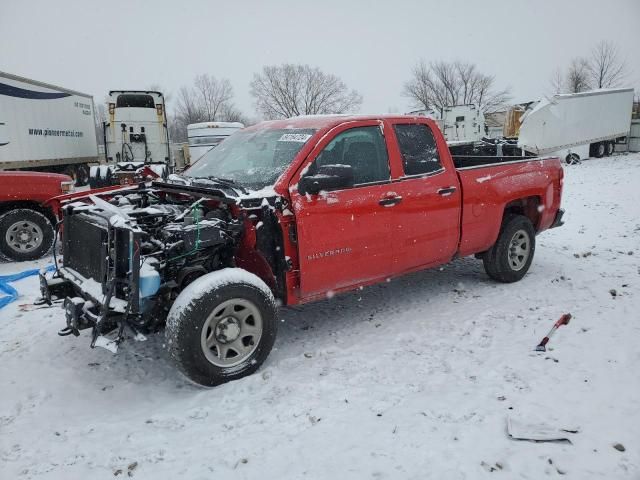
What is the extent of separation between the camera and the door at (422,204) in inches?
178

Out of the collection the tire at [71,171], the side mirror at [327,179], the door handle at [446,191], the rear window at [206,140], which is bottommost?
the door handle at [446,191]

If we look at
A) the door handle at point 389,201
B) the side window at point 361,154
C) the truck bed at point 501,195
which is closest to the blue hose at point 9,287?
the side window at point 361,154

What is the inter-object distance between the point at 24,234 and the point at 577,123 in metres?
23.1

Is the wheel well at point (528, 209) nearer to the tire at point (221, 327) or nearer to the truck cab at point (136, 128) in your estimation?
the tire at point (221, 327)

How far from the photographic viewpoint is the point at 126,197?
15.1ft


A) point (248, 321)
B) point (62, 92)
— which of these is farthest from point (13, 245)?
point (62, 92)

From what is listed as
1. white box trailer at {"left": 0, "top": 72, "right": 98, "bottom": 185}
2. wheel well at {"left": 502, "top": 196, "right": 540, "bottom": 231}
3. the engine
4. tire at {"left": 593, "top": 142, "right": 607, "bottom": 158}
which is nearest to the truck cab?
white box trailer at {"left": 0, "top": 72, "right": 98, "bottom": 185}

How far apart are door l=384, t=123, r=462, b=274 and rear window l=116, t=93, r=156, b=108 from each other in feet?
47.8

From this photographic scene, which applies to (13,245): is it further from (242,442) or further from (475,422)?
(475,422)

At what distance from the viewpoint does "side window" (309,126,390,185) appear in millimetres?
4203

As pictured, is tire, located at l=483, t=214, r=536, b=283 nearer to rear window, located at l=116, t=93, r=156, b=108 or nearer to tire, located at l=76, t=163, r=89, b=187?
rear window, located at l=116, t=93, r=156, b=108

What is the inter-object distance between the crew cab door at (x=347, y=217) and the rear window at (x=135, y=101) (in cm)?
1466

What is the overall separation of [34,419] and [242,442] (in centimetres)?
153

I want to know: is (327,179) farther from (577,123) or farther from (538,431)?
(577,123)
